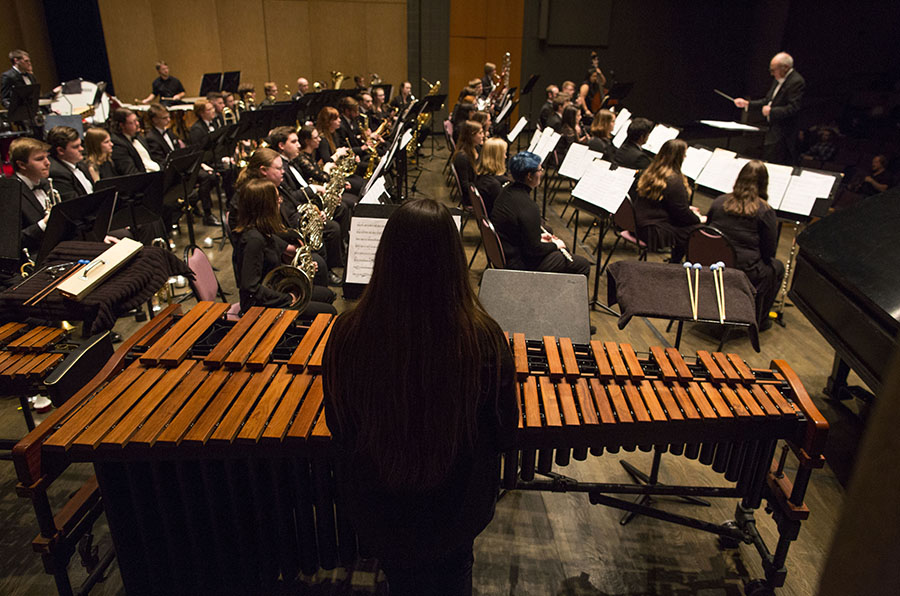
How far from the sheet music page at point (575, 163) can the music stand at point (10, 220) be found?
465 cm

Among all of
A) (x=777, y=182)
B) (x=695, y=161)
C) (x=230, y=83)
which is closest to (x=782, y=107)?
(x=695, y=161)

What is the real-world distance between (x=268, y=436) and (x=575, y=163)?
499 centimetres

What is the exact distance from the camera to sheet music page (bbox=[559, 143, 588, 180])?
6.16m

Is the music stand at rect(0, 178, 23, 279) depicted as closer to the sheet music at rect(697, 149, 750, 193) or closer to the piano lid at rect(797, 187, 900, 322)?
the piano lid at rect(797, 187, 900, 322)

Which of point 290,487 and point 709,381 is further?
point 709,381

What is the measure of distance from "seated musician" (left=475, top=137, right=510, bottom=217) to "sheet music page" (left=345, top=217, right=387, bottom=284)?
1799mm

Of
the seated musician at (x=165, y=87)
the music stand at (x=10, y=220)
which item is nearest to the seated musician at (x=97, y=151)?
the music stand at (x=10, y=220)

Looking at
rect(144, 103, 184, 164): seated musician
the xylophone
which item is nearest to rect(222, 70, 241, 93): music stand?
rect(144, 103, 184, 164): seated musician

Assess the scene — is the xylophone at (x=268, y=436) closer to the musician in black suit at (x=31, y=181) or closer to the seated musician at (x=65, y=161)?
the musician in black suit at (x=31, y=181)

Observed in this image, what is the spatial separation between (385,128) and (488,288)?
735 cm

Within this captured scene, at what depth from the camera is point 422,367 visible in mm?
1549

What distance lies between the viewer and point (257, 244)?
153 inches

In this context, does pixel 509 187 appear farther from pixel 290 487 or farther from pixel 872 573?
pixel 872 573

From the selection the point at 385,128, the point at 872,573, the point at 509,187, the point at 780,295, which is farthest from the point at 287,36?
the point at 872,573
